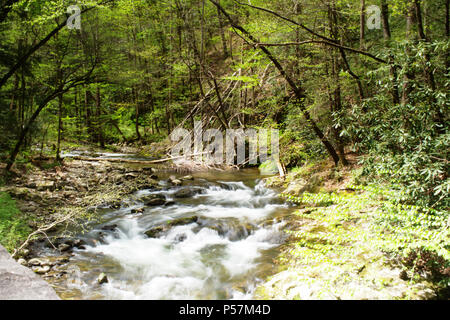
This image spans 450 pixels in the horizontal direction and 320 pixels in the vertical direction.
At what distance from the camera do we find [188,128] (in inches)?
517

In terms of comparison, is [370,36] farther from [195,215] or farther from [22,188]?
[22,188]

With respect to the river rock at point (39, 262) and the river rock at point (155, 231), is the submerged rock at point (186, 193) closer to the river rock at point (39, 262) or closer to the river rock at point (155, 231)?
the river rock at point (155, 231)

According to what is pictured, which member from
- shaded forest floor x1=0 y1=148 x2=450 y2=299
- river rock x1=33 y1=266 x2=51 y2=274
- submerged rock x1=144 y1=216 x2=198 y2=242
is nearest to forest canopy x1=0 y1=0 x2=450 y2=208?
shaded forest floor x1=0 y1=148 x2=450 y2=299

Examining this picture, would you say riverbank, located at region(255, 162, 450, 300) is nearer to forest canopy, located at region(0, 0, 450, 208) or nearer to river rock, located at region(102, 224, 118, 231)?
forest canopy, located at region(0, 0, 450, 208)

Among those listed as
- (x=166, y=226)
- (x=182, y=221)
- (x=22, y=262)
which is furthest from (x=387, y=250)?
(x=22, y=262)

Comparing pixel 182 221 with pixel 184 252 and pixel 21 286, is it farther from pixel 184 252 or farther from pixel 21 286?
pixel 21 286

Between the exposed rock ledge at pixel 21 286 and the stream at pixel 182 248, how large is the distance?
1903 mm

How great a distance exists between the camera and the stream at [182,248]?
16.6 ft

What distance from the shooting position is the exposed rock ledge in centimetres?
261

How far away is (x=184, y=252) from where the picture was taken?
6508mm

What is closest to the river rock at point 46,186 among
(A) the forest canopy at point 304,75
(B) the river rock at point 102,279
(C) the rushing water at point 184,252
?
(A) the forest canopy at point 304,75

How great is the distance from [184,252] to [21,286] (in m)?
4.01

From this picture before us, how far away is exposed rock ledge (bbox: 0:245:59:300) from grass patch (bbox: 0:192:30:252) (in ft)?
10.4

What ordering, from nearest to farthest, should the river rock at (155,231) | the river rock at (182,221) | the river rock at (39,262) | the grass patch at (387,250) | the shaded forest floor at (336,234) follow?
the grass patch at (387,250)
the shaded forest floor at (336,234)
the river rock at (39,262)
the river rock at (155,231)
the river rock at (182,221)
